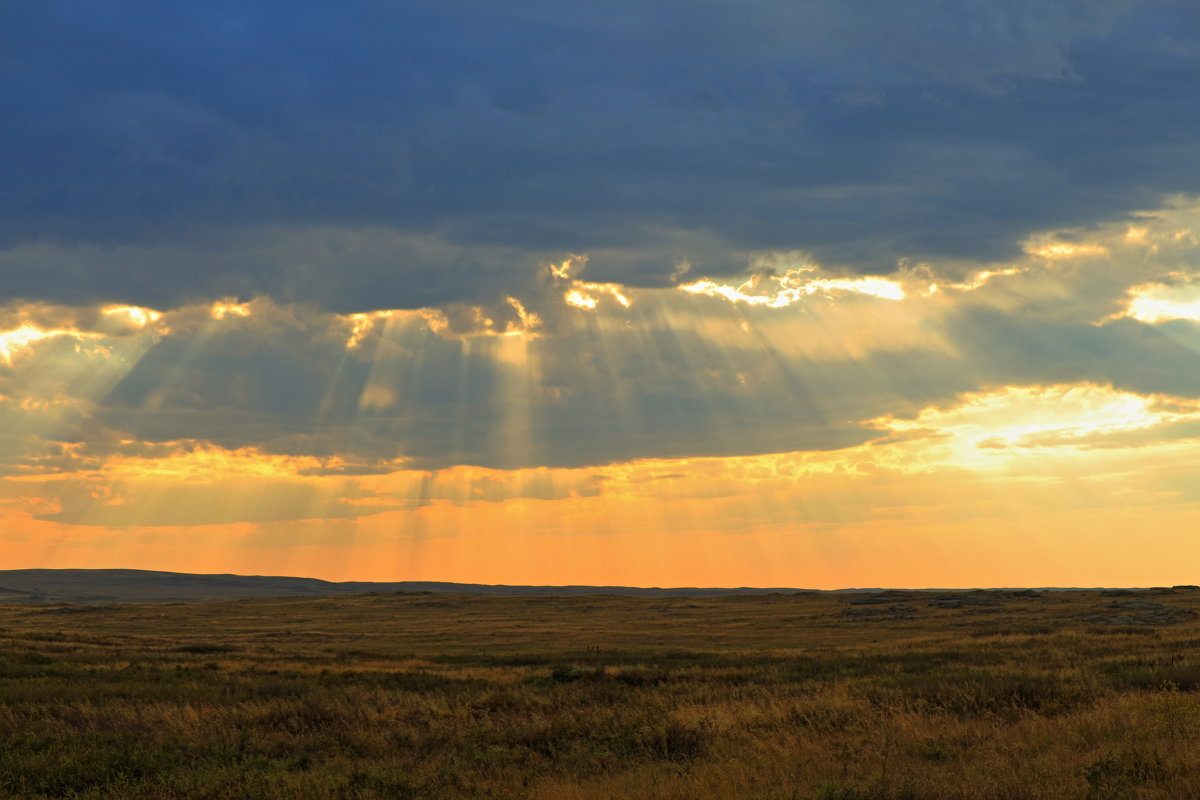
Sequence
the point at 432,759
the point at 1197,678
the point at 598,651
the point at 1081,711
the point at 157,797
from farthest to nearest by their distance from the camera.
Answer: the point at 598,651 → the point at 1197,678 → the point at 1081,711 → the point at 432,759 → the point at 157,797

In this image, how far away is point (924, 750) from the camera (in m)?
14.4

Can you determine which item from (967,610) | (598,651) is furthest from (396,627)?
(967,610)

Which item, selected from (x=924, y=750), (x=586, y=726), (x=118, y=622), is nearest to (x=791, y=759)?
(x=924, y=750)

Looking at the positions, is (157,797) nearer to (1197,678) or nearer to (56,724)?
(56,724)

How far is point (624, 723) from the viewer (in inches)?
736

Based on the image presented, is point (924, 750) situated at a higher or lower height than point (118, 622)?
→ higher

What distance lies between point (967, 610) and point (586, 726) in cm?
6063

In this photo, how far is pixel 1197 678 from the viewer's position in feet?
70.1

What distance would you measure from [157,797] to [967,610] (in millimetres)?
68341

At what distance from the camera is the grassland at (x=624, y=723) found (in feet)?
41.9

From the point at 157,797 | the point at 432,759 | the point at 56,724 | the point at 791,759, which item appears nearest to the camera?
the point at 157,797

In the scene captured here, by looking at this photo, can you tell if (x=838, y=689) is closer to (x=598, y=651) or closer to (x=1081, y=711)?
(x=1081, y=711)

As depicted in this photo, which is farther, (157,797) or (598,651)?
(598,651)

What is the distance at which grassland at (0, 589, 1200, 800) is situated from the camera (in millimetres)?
12781
